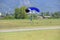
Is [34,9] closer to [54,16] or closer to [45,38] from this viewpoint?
[54,16]

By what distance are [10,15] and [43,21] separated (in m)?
2.10

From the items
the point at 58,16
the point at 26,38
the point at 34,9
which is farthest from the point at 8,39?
the point at 58,16

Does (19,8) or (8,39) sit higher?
(19,8)

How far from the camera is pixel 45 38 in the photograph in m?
4.75

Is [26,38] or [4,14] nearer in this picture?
[26,38]

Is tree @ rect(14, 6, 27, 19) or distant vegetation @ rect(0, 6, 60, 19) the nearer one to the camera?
distant vegetation @ rect(0, 6, 60, 19)

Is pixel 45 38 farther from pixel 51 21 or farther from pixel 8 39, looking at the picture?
pixel 51 21

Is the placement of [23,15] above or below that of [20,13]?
below

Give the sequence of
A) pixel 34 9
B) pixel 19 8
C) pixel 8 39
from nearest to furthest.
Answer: pixel 8 39, pixel 34 9, pixel 19 8

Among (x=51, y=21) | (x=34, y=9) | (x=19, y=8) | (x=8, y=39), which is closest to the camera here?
(x=8, y=39)

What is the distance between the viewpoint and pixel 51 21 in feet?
31.7

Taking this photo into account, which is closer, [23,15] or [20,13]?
[23,15]

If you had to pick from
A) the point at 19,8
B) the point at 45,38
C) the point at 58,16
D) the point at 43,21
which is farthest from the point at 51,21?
the point at 45,38

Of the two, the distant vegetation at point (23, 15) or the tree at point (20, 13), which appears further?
the tree at point (20, 13)
